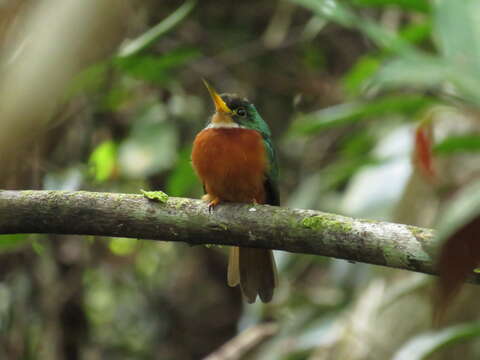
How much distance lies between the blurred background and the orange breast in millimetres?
421

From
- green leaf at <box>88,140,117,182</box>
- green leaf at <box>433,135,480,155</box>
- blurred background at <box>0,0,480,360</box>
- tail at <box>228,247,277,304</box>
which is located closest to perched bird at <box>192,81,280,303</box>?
tail at <box>228,247,277,304</box>

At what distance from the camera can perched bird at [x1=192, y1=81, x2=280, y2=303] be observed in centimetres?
258

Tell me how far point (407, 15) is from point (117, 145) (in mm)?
2270

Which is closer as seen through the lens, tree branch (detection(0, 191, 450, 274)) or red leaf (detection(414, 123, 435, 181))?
tree branch (detection(0, 191, 450, 274))

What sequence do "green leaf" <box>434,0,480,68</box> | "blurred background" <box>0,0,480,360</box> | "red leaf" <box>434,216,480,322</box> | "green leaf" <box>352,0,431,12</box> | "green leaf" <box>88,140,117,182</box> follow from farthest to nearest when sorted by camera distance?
1. "green leaf" <box>88,140,117,182</box>
2. "green leaf" <box>352,0,431,12</box>
3. "green leaf" <box>434,0,480,68</box>
4. "blurred background" <box>0,0,480,360</box>
5. "red leaf" <box>434,216,480,322</box>

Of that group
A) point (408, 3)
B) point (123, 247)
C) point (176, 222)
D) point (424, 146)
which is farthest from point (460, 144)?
point (123, 247)

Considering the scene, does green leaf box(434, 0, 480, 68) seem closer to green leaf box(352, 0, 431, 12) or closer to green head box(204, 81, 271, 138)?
green leaf box(352, 0, 431, 12)

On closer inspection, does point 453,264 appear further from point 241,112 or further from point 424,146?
point 241,112

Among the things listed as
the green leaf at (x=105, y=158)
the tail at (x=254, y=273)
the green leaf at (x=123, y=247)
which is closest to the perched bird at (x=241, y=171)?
the tail at (x=254, y=273)

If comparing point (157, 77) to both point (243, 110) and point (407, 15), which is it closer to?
point (243, 110)

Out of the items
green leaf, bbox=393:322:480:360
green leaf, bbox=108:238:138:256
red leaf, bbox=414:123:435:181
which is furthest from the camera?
green leaf, bbox=108:238:138:256

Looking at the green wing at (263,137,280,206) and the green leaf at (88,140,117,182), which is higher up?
the green wing at (263,137,280,206)

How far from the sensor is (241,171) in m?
2.67

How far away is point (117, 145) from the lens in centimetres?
413
